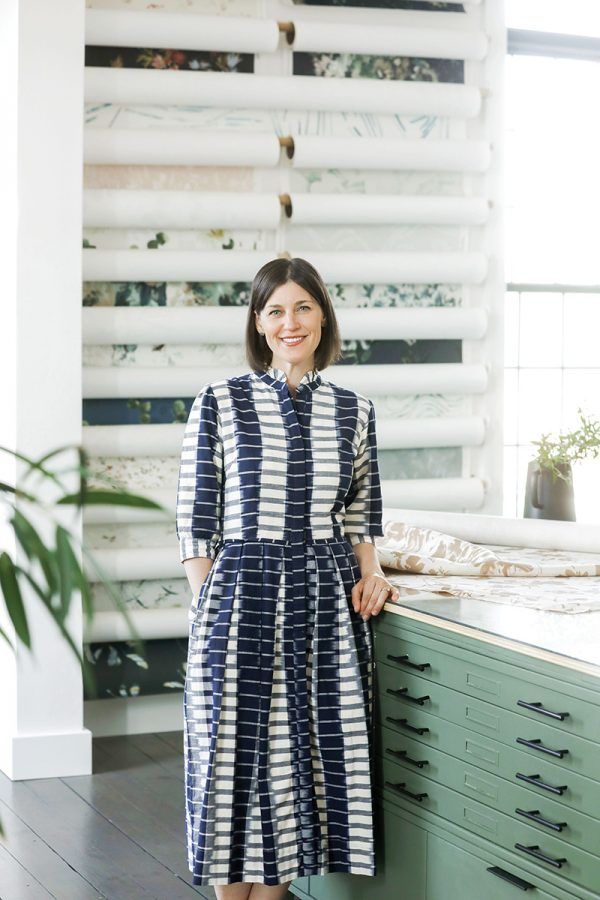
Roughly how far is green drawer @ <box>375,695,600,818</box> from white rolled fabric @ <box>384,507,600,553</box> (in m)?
1.00

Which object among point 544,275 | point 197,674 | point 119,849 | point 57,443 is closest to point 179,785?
point 119,849

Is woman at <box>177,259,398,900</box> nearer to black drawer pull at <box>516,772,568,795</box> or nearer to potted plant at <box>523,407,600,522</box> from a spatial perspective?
black drawer pull at <box>516,772,568,795</box>

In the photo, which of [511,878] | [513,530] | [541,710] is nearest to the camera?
[541,710]

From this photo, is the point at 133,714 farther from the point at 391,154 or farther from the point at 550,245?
the point at 550,245

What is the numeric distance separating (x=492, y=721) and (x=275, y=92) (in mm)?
3443

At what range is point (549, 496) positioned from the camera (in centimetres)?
460

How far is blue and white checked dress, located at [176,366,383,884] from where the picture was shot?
10.5 feet

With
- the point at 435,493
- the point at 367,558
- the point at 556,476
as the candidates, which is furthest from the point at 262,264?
the point at 367,558

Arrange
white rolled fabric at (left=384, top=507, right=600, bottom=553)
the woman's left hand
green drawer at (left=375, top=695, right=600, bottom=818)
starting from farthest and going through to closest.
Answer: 1. white rolled fabric at (left=384, top=507, right=600, bottom=553)
2. the woman's left hand
3. green drawer at (left=375, top=695, right=600, bottom=818)

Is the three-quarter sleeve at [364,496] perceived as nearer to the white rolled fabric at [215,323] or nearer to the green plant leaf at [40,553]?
the white rolled fabric at [215,323]

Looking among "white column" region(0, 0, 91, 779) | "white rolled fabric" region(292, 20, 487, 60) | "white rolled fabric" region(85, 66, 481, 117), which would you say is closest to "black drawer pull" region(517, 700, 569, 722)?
"white column" region(0, 0, 91, 779)

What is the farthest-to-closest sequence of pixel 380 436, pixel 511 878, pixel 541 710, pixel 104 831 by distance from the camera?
1. pixel 380 436
2. pixel 104 831
3. pixel 511 878
4. pixel 541 710

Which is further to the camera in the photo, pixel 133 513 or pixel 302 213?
pixel 302 213

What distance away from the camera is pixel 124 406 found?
5.48 m
